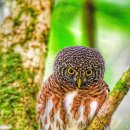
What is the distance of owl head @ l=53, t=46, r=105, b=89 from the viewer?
4784 mm

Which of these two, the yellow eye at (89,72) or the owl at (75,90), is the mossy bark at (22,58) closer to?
the owl at (75,90)

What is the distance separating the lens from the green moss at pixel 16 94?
16.9 feet

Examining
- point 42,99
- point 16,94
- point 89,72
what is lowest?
point 16,94

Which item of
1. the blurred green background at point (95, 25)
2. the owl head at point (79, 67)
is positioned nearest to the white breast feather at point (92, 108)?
the owl head at point (79, 67)

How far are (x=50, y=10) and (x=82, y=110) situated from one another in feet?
4.10

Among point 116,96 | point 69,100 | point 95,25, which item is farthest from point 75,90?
point 95,25

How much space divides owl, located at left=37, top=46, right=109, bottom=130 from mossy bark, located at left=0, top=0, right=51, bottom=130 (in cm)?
36

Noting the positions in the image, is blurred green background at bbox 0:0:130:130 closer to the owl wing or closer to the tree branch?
the owl wing

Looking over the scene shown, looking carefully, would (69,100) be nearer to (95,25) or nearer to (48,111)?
(48,111)

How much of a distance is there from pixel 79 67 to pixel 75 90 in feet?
0.68

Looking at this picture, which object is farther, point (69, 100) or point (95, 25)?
point (95, 25)

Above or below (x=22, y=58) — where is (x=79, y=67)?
above

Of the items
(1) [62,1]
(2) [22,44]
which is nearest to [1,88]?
(2) [22,44]

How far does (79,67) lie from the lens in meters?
4.76
